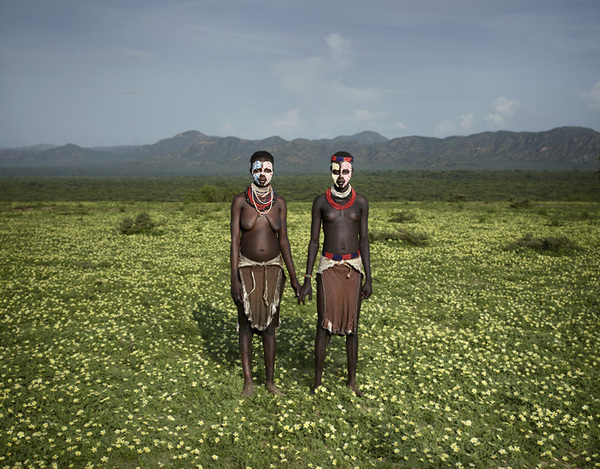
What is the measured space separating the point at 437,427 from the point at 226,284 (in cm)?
924

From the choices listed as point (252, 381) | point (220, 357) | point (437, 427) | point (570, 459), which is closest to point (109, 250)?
point (220, 357)

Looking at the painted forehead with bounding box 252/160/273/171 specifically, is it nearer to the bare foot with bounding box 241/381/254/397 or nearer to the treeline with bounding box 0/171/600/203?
the bare foot with bounding box 241/381/254/397

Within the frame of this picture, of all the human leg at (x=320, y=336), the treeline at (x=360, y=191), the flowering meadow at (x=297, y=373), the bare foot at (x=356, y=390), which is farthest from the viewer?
the treeline at (x=360, y=191)

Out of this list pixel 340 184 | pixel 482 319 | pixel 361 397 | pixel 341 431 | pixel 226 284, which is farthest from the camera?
pixel 226 284

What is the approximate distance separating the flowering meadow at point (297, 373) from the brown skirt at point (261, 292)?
143cm

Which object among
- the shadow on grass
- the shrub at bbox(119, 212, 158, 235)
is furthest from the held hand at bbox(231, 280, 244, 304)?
the shrub at bbox(119, 212, 158, 235)

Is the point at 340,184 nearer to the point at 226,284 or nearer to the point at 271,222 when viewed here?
the point at 271,222

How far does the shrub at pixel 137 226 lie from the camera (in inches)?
960

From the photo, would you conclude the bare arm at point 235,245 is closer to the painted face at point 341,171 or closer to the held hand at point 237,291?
the held hand at point 237,291

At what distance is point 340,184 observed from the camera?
6805 mm

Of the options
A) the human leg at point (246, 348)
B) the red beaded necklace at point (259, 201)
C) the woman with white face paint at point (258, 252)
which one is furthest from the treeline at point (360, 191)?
the red beaded necklace at point (259, 201)

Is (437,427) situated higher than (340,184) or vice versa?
(340,184)

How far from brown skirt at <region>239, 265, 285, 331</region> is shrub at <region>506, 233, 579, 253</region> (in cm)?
1700

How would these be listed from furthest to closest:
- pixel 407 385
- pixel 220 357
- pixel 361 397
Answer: pixel 220 357 < pixel 407 385 < pixel 361 397
